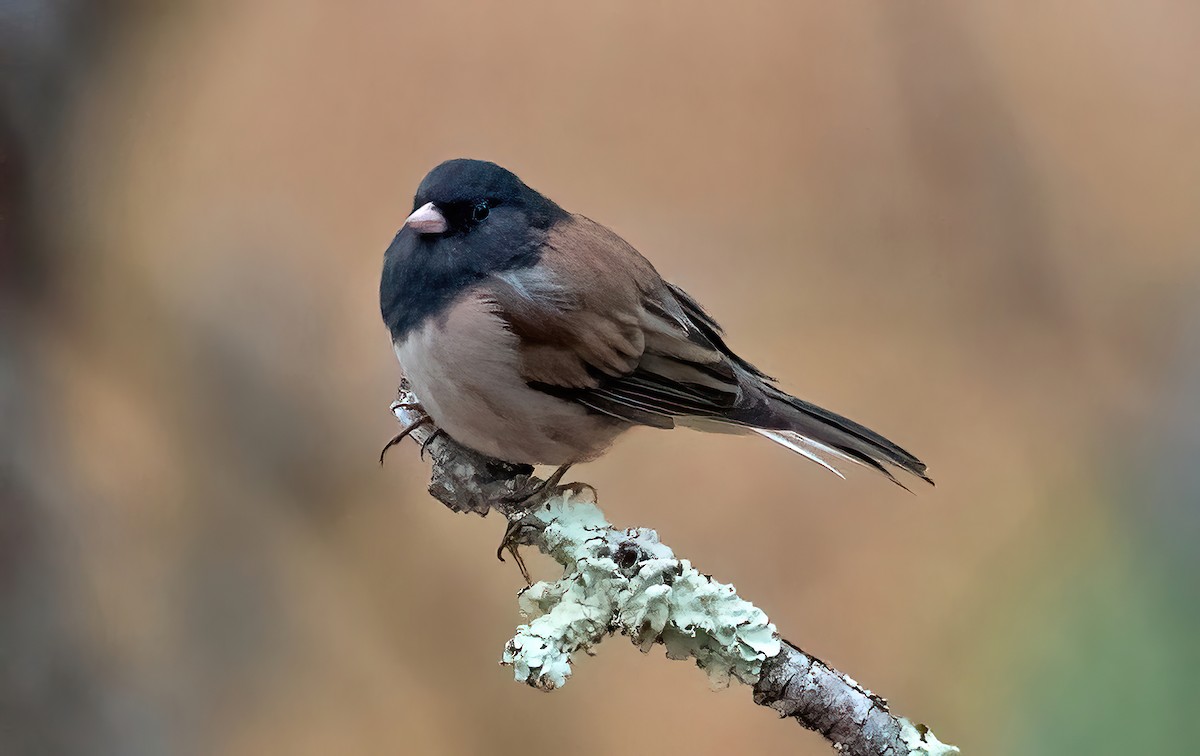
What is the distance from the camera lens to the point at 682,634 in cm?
109

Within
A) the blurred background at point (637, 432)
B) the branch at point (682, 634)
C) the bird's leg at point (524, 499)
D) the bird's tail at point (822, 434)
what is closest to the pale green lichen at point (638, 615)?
the branch at point (682, 634)

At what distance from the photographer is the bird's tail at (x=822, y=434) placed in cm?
130

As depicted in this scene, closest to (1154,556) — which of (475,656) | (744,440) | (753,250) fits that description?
(744,440)

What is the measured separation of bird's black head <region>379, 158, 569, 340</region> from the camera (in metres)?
1.29

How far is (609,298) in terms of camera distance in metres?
1.33

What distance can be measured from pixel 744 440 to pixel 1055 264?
794 millimetres

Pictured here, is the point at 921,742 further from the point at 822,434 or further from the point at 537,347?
the point at 537,347

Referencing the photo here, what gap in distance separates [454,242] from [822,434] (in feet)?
1.86

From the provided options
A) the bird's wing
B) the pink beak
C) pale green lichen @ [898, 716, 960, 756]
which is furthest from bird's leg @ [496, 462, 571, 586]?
pale green lichen @ [898, 716, 960, 756]

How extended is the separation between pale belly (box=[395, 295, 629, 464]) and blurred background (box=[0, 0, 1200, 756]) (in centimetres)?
37

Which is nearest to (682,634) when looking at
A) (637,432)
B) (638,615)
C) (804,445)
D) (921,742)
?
(638,615)

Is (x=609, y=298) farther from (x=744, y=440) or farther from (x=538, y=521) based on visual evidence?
(x=744, y=440)

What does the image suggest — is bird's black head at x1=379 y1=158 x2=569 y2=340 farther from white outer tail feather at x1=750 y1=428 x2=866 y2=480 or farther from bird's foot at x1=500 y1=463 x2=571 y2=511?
white outer tail feather at x1=750 y1=428 x2=866 y2=480

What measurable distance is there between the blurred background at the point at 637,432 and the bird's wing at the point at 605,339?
33 cm
